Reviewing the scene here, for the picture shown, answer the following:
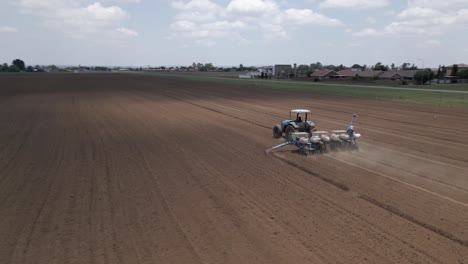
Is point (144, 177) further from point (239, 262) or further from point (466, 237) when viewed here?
point (466, 237)

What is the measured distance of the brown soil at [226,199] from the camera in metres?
7.05

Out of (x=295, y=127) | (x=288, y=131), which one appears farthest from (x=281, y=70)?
(x=295, y=127)

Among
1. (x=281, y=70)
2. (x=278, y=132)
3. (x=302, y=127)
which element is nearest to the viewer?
(x=302, y=127)

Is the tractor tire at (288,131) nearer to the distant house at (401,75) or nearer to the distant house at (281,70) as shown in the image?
the distant house at (401,75)

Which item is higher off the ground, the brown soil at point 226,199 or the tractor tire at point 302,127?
the tractor tire at point 302,127

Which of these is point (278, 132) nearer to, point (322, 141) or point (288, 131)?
point (288, 131)

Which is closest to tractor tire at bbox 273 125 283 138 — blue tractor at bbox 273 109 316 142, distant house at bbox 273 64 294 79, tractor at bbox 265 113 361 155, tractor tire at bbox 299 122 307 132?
blue tractor at bbox 273 109 316 142

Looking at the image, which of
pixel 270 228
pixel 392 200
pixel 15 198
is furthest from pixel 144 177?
pixel 392 200

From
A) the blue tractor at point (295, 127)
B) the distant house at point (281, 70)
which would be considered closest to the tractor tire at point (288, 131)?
the blue tractor at point (295, 127)

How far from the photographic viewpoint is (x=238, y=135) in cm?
1844

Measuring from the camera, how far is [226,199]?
961 centimetres

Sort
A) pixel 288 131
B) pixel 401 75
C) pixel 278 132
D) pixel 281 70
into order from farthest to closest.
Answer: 1. pixel 281 70
2. pixel 401 75
3. pixel 278 132
4. pixel 288 131

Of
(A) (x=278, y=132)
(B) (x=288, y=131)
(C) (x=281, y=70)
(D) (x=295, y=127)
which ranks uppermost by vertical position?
(C) (x=281, y=70)

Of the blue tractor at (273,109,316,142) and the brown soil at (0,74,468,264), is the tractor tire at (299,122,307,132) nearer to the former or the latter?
the blue tractor at (273,109,316,142)
